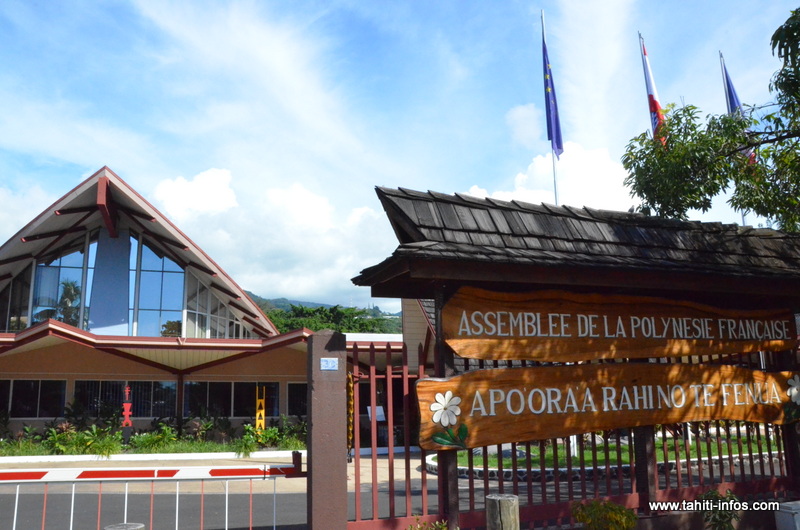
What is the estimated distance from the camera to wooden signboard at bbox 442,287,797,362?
227 inches

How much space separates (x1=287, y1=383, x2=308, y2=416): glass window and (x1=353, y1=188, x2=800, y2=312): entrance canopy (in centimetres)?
1501

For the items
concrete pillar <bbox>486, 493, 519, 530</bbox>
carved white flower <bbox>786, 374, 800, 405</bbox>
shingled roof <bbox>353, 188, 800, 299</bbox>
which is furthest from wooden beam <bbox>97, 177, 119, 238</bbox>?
carved white flower <bbox>786, 374, 800, 405</bbox>

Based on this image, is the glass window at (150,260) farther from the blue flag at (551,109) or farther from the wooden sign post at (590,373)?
the wooden sign post at (590,373)

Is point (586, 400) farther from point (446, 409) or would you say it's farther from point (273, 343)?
→ point (273, 343)

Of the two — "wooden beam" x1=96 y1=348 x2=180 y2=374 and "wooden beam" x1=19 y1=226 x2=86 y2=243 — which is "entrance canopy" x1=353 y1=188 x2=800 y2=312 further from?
"wooden beam" x1=19 y1=226 x2=86 y2=243

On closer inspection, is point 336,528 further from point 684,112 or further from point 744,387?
point 684,112

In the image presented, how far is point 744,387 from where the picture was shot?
6.99m

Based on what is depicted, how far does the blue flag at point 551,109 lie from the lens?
21031 mm

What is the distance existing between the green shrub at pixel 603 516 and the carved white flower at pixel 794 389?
270cm

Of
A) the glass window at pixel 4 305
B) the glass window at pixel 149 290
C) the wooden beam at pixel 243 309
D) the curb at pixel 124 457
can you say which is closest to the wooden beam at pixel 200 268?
Result: the glass window at pixel 149 290

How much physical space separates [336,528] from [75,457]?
45.2 feet

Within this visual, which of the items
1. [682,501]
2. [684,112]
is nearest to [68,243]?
[684,112]

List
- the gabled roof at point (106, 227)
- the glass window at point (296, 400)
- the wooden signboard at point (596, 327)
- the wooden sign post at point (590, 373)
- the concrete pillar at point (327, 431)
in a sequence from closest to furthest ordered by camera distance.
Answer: the concrete pillar at point (327, 431)
the wooden sign post at point (590, 373)
the wooden signboard at point (596, 327)
the gabled roof at point (106, 227)
the glass window at point (296, 400)

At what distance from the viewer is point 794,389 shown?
725cm
